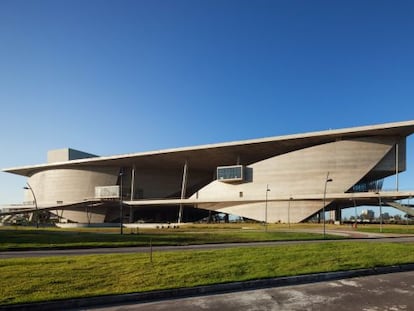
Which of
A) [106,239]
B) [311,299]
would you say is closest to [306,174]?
[106,239]

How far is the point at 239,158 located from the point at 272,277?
211ft

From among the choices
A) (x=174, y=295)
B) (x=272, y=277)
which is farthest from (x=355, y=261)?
(x=174, y=295)

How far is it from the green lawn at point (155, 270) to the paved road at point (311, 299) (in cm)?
98

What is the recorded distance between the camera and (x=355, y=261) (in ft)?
43.6

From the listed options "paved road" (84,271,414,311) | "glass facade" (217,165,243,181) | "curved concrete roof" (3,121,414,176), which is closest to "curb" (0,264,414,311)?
"paved road" (84,271,414,311)

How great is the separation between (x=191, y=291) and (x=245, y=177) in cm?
5961

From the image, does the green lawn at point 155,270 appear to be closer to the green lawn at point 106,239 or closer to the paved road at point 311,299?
the paved road at point 311,299

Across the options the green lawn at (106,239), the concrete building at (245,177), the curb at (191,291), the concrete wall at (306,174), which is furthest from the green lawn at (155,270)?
the concrete wall at (306,174)

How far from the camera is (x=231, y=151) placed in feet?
233

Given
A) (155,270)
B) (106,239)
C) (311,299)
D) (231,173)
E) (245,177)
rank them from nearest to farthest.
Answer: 1. (311,299)
2. (155,270)
3. (106,239)
4. (245,177)
5. (231,173)

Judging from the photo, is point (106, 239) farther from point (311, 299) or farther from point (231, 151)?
point (231, 151)

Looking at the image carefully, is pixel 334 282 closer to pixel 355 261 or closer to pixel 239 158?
pixel 355 261

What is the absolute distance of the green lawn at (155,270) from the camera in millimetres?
8695

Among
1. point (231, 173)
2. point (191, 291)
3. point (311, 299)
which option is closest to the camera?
point (311, 299)
